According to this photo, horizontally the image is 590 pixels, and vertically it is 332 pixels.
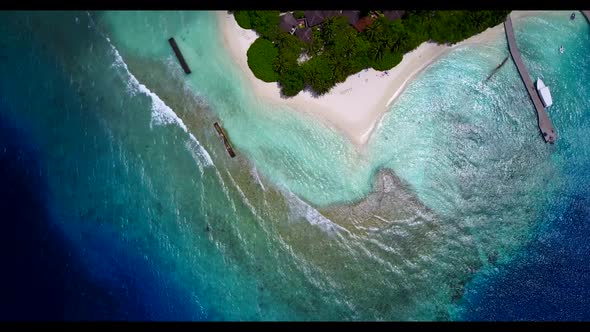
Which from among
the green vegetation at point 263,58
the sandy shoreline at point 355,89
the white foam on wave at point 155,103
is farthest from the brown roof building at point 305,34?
the white foam on wave at point 155,103

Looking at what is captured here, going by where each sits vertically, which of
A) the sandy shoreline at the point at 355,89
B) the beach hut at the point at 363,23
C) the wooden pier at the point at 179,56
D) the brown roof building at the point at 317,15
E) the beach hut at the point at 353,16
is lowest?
the sandy shoreline at the point at 355,89

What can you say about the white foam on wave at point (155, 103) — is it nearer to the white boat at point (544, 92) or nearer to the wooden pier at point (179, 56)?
the wooden pier at point (179, 56)

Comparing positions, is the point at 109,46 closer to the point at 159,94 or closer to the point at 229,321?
the point at 159,94

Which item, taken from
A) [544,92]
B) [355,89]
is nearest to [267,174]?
[355,89]

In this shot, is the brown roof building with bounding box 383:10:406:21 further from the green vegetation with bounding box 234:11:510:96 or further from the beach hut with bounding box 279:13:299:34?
the beach hut with bounding box 279:13:299:34

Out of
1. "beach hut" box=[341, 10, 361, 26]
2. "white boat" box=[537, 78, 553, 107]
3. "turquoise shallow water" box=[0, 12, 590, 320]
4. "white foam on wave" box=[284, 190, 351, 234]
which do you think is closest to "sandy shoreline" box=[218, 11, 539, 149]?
"turquoise shallow water" box=[0, 12, 590, 320]

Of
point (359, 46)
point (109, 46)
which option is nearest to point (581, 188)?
point (359, 46)
